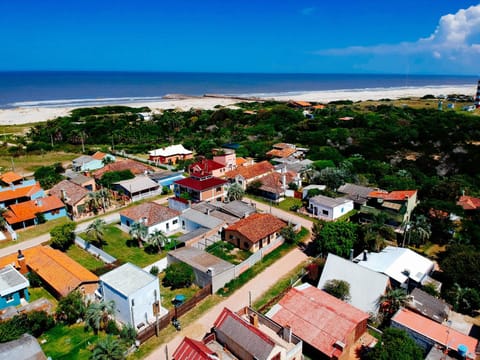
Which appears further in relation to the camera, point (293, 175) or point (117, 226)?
point (293, 175)

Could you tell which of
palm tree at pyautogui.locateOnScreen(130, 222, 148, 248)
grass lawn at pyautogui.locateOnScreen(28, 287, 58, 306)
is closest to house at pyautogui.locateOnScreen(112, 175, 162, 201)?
palm tree at pyautogui.locateOnScreen(130, 222, 148, 248)

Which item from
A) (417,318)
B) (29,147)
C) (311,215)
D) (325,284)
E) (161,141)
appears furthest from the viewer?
(161,141)

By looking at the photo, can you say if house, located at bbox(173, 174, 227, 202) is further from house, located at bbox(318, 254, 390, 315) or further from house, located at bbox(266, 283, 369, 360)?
house, located at bbox(266, 283, 369, 360)

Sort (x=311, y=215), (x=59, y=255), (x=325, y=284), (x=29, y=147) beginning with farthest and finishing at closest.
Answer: (x=29, y=147) < (x=311, y=215) < (x=59, y=255) < (x=325, y=284)

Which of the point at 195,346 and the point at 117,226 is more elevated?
the point at 195,346

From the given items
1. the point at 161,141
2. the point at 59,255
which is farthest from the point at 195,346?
the point at 161,141

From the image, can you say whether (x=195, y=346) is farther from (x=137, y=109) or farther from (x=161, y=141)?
(x=137, y=109)
